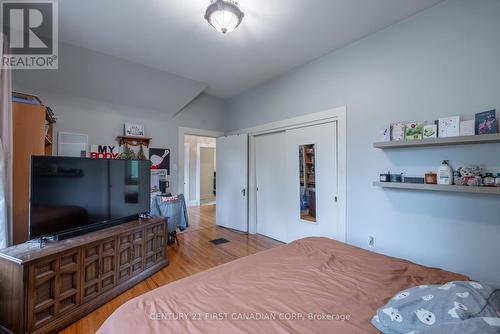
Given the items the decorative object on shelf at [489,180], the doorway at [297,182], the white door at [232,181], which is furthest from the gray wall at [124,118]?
the decorative object on shelf at [489,180]

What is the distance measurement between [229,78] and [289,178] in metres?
2.00

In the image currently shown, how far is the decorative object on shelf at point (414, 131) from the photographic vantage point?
2086mm

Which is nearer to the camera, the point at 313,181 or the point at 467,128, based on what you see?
the point at 467,128

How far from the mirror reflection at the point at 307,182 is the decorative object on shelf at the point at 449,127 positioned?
1480mm

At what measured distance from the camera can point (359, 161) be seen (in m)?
2.66

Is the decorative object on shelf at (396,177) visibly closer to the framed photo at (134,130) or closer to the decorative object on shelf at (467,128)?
the decorative object on shelf at (467,128)

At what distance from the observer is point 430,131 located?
2010mm

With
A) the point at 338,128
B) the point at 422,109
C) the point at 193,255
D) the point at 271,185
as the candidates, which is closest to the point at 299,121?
the point at 338,128

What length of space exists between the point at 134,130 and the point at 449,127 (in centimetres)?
412

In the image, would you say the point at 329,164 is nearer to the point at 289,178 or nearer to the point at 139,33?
the point at 289,178

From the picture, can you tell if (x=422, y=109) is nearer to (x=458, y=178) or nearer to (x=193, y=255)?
(x=458, y=178)

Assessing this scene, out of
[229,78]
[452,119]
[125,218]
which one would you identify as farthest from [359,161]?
[125,218]

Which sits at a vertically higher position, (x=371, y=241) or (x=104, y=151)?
(x=104, y=151)

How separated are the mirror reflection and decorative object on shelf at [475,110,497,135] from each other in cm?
170
